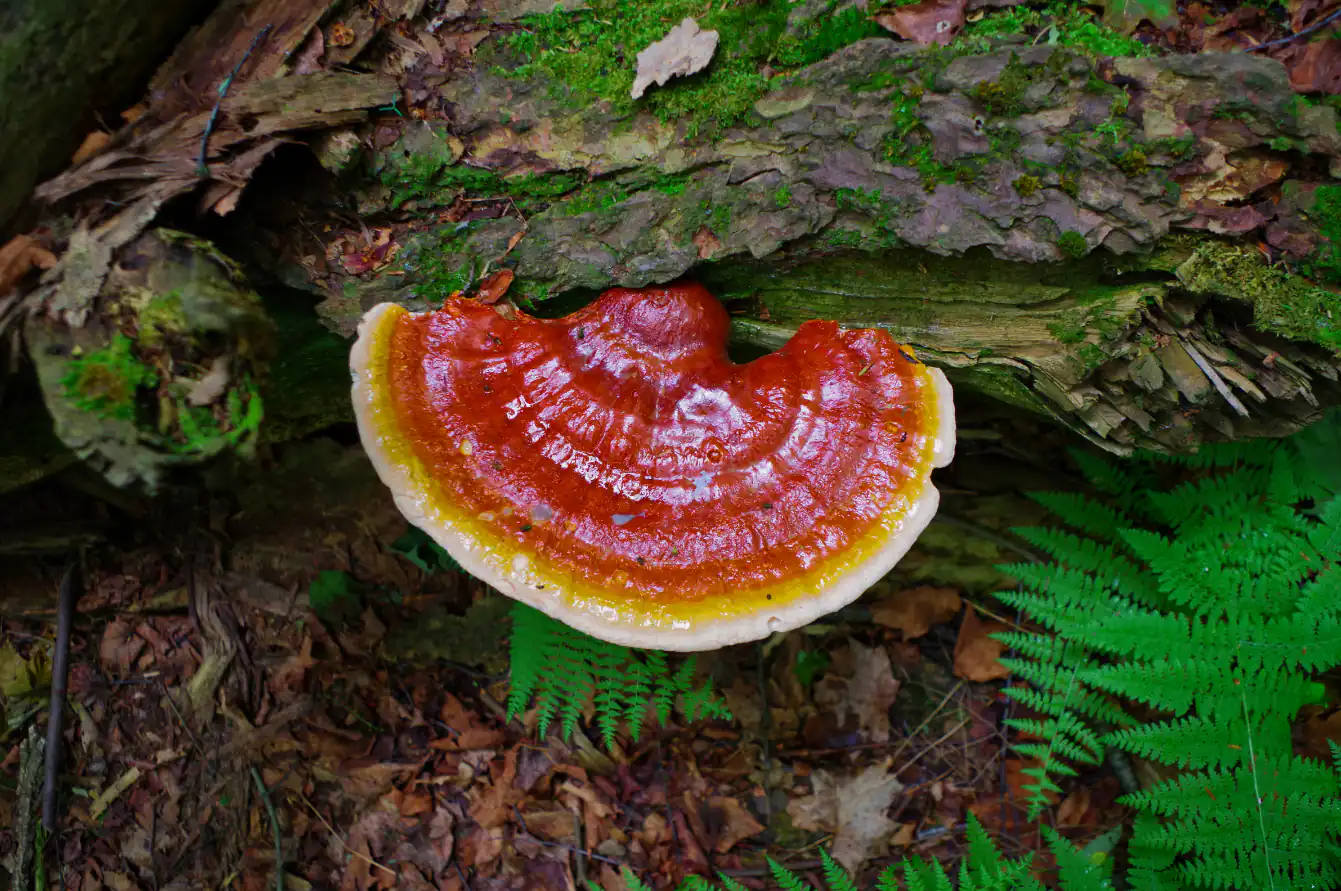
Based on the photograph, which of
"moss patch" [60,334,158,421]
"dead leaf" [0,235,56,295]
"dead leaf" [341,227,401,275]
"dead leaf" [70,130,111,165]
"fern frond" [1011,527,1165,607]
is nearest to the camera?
"moss patch" [60,334,158,421]

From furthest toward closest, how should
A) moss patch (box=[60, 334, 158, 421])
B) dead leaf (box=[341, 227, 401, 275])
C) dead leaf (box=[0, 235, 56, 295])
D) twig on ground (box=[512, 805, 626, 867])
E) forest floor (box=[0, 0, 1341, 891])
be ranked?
twig on ground (box=[512, 805, 626, 867]) → forest floor (box=[0, 0, 1341, 891]) → dead leaf (box=[341, 227, 401, 275]) → dead leaf (box=[0, 235, 56, 295]) → moss patch (box=[60, 334, 158, 421])

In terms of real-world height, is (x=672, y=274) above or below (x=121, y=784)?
above

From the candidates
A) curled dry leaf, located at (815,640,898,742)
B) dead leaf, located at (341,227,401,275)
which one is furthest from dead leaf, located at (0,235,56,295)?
curled dry leaf, located at (815,640,898,742)

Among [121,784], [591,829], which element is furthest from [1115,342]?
[121,784]

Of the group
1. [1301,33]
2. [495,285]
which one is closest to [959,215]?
[1301,33]

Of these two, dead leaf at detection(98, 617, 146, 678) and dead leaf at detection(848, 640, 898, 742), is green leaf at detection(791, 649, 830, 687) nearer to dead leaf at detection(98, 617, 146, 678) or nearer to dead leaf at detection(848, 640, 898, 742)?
dead leaf at detection(848, 640, 898, 742)

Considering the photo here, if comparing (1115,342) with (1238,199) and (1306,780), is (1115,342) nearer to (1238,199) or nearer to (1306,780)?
(1238,199)

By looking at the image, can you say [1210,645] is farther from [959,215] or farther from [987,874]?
[959,215]
